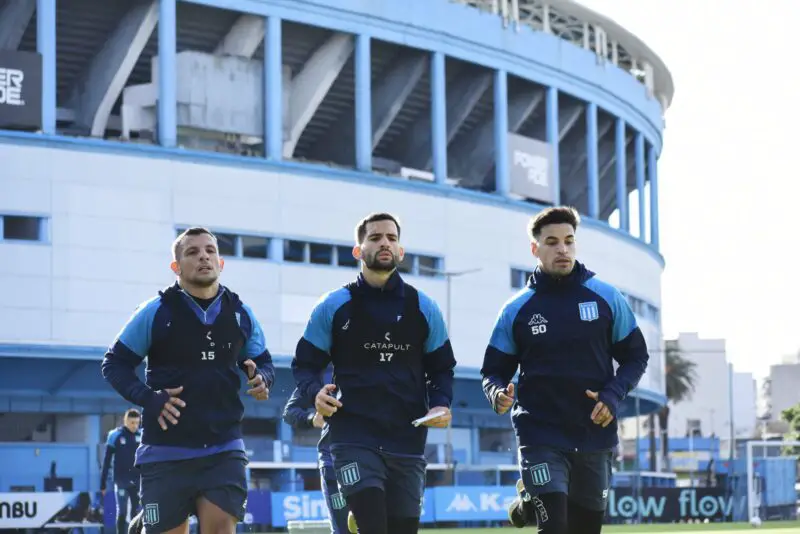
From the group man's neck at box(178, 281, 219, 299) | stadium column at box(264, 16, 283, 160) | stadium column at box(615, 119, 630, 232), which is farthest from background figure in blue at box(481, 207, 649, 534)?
stadium column at box(615, 119, 630, 232)

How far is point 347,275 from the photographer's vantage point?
49.6 meters

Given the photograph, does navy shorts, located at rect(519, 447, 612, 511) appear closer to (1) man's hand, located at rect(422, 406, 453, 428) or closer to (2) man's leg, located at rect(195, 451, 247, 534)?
(1) man's hand, located at rect(422, 406, 453, 428)

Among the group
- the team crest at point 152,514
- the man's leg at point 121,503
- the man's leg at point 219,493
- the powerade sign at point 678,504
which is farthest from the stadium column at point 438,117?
the team crest at point 152,514

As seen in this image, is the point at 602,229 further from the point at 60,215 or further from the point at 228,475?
the point at 228,475

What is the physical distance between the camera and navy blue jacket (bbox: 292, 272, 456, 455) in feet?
31.3

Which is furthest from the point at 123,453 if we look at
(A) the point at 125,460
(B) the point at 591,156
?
(B) the point at 591,156

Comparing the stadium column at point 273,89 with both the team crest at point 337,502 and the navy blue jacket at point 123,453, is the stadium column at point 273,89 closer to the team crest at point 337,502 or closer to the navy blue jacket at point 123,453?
the navy blue jacket at point 123,453

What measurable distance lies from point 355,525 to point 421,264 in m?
42.0

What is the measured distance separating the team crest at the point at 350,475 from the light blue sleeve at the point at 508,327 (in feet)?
4.33

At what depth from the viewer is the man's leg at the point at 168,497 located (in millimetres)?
9617

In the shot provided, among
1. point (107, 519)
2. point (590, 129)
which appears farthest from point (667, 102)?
point (107, 519)

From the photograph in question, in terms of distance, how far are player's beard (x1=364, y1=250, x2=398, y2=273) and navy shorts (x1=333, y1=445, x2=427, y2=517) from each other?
1099 millimetres

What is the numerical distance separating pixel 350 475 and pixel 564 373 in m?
1.53

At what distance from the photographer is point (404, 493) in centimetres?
944
